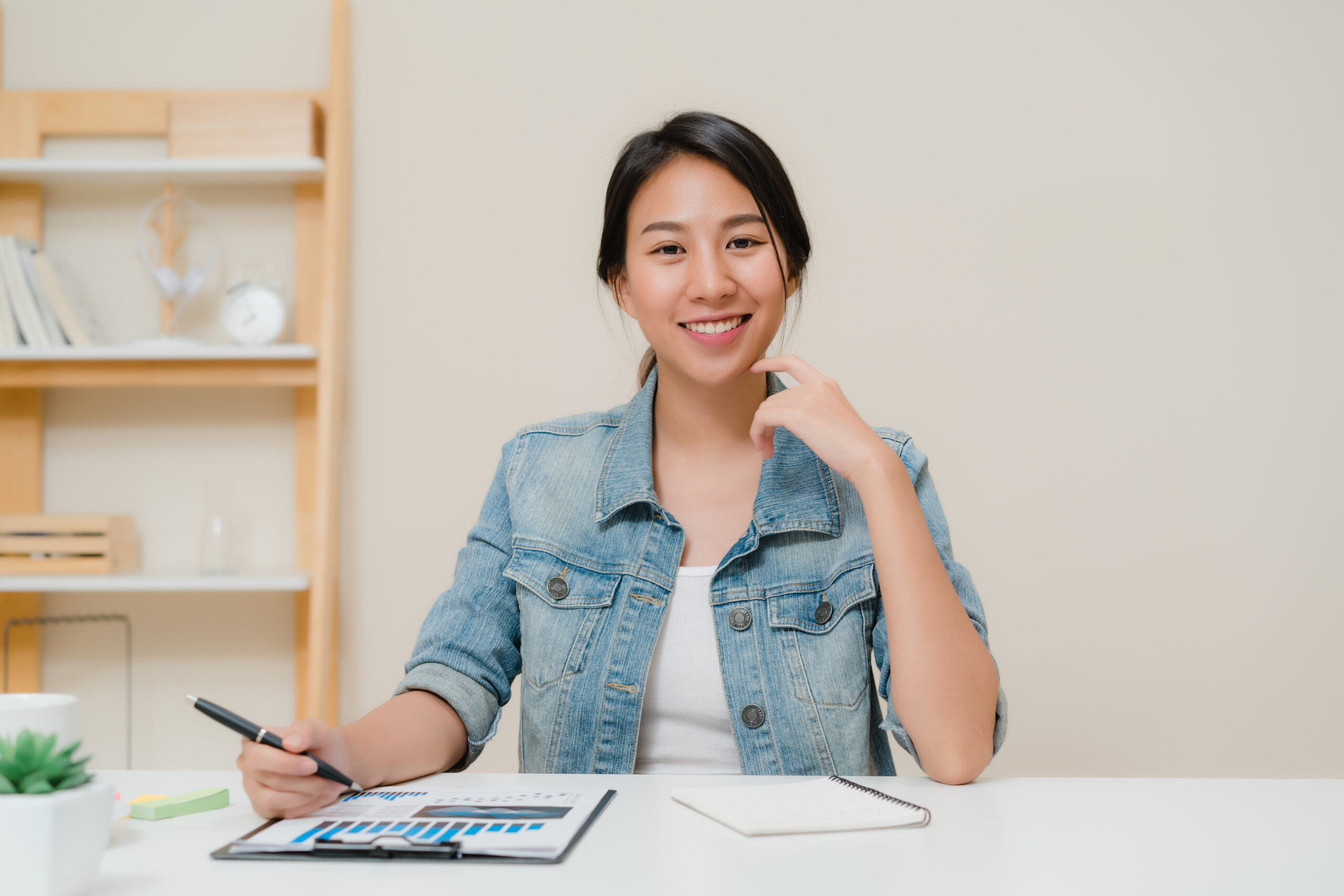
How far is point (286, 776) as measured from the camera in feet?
2.49

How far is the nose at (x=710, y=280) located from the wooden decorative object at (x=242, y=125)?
142 centimetres

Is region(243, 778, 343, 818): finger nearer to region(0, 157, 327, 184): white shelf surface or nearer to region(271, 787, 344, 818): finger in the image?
region(271, 787, 344, 818): finger

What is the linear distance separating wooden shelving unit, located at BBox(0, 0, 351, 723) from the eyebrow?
4.04ft

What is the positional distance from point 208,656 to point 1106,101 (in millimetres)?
2513

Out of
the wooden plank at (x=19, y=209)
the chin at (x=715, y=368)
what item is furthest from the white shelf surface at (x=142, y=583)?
the chin at (x=715, y=368)

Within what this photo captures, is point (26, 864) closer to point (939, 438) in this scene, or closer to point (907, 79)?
point (939, 438)

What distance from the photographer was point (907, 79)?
2309 millimetres

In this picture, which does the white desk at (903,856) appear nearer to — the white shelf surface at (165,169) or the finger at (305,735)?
the finger at (305,735)

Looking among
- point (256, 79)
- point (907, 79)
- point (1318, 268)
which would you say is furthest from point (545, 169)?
point (1318, 268)

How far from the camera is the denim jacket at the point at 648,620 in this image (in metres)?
1.08

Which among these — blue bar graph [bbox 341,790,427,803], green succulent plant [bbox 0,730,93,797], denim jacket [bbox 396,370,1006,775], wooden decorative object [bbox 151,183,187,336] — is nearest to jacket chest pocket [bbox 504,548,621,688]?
denim jacket [bbox 396,370,1006,775]

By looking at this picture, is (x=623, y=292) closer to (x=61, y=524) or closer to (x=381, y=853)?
(x=381, y=853)

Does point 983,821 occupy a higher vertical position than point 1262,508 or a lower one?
lower

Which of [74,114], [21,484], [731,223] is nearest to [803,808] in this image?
[731,223]
